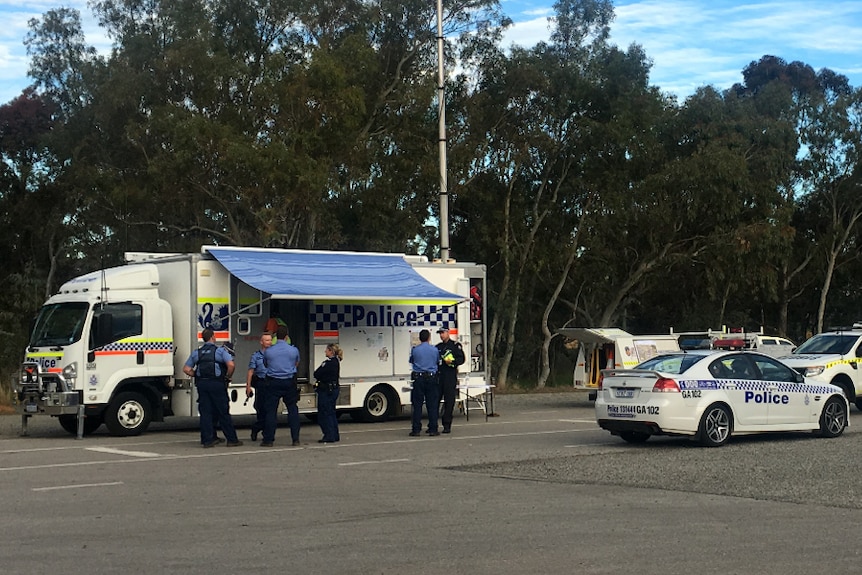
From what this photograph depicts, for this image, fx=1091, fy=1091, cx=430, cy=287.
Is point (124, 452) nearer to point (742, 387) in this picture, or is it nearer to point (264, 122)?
point (742, 387)

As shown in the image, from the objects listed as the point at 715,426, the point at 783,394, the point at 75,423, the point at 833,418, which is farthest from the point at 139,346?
the point at 833,418

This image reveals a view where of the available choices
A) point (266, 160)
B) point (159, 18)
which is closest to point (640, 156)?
point (266, 160)

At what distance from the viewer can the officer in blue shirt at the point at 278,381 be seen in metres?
16.7

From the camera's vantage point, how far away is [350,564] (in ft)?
26.2

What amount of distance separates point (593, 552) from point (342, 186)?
25061 mm

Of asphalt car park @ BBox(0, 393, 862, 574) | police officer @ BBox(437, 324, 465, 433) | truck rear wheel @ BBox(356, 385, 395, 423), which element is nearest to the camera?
asphalt car park @ BBox(0, 393, 862, 574)

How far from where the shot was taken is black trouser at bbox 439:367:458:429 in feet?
60.7

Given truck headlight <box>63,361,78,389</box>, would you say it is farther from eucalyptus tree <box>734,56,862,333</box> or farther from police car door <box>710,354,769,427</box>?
eucalyptus tree <box>734,56,862,333</box>

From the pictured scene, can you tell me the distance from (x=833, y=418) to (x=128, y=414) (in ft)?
38.5

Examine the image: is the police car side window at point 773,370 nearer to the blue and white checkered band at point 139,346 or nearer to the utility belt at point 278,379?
the utility belt at point 278,379

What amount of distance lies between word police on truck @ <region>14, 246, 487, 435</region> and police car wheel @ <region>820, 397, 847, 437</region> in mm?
6991

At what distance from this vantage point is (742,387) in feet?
53.5


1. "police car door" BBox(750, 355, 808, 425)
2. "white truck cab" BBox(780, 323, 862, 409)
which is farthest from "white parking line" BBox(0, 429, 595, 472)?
"white truck cab" BBox(780, 323, 862, 409)

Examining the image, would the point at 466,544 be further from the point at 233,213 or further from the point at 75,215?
the point at 75,215
